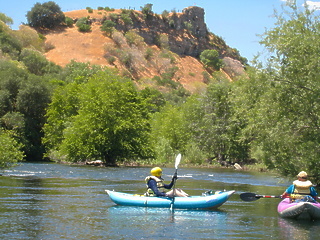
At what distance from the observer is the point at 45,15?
129 meters

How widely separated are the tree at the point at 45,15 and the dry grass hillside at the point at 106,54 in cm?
305

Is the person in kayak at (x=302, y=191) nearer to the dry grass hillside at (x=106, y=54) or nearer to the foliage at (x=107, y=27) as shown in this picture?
the dry grass hillside at (x=106, y=54)

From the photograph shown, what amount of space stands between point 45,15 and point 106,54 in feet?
76.4

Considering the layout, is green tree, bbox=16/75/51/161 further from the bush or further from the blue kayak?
the bush

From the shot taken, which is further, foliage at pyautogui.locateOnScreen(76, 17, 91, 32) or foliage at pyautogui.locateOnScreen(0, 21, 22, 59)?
foliage at pyautogui.locateOnScreen(76, 17, 91, 32)

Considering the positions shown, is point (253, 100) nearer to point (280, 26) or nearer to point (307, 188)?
point (280, 26)

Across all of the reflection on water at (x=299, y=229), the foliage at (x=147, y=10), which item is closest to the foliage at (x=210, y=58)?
the foliage at (x=147, y=10)

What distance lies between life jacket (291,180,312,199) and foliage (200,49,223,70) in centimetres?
12626

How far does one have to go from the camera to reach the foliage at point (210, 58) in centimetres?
14212

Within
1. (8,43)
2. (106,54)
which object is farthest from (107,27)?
(8,43)

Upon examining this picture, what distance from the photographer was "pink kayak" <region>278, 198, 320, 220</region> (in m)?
15.6

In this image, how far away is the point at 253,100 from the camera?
2534 cm

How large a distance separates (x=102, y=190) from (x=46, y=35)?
108 m

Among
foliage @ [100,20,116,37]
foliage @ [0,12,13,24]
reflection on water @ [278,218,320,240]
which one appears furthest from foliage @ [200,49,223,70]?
reflection on water @ [278,218,320,240]
